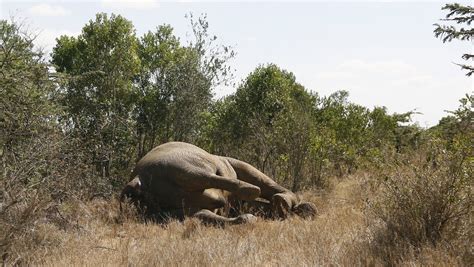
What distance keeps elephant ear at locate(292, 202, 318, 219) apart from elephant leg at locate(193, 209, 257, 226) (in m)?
1.49

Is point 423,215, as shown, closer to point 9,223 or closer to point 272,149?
point 9,223

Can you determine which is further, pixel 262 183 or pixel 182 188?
pixel 262 183

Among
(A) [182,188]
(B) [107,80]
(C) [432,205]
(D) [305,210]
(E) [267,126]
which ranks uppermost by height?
(B) [107,80]

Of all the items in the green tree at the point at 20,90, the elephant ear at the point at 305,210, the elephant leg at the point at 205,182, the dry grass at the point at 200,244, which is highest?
the green tree at the point at 20,90

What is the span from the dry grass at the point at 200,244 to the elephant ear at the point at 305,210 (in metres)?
0.97

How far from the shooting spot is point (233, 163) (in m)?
11.2

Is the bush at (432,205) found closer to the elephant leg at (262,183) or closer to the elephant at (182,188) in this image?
the elephant at (182,188)

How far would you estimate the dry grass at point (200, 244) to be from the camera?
565cm

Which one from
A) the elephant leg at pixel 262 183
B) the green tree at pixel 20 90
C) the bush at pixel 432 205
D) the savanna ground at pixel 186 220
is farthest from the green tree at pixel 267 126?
the bush at pixel 432 205

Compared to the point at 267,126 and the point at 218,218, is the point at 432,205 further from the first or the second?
the point at 267,126

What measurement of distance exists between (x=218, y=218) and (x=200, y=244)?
206 cm

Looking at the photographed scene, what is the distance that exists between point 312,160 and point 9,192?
411 inches

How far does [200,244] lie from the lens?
663 centimetres

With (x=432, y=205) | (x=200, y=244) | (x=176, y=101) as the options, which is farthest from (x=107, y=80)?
(x=432, y=205)
